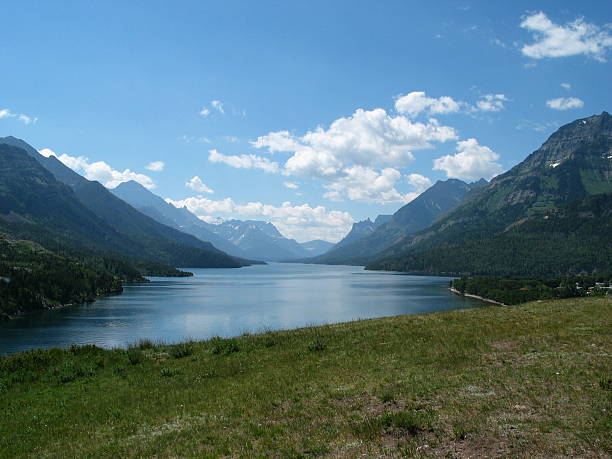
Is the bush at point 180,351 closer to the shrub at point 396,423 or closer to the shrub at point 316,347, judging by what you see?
the shrub at point 316,347

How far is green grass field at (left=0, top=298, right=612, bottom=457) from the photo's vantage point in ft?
46.7

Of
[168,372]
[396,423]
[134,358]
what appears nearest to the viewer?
[396,423]

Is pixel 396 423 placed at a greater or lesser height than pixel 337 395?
greater

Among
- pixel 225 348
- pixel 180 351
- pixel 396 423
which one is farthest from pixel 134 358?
pixel 396 423

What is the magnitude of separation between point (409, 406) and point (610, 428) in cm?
644

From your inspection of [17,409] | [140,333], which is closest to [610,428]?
[17,409]

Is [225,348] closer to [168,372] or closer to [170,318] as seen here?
[168,372]

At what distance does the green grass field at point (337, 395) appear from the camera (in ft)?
46.7

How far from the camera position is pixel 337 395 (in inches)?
768

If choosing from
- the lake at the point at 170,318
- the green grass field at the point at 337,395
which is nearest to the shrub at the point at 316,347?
the green grass field at the point at 337,395

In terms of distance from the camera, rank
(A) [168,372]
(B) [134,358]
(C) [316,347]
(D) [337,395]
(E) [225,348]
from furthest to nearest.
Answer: (E) [225,348] < (B) [134,358] < (C) [316,347] < (A) [168,372] < (D) [337,395]

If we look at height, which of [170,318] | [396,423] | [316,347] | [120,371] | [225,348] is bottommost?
[170,318]

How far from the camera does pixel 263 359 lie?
28.7 meters

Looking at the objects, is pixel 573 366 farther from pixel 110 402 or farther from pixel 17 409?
pixel 17 409
